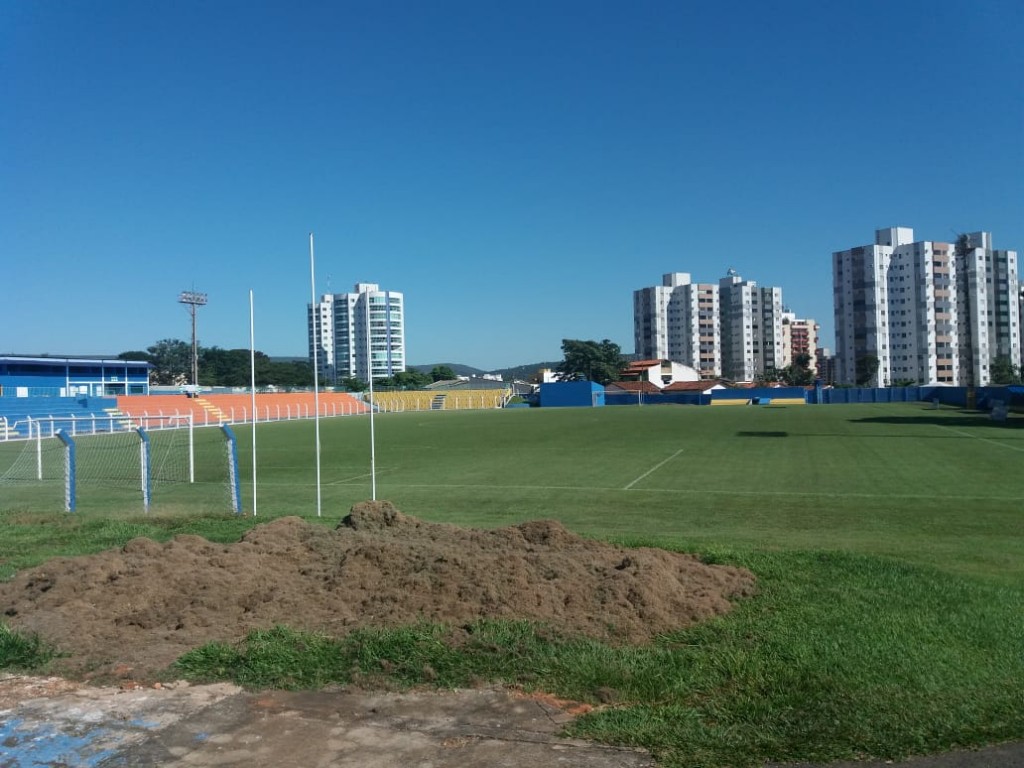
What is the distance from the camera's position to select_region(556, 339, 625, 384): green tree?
12512 centimetres

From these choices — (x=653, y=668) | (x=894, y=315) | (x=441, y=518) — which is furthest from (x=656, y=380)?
(x=653, y=668)

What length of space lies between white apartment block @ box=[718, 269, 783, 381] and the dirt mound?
152m

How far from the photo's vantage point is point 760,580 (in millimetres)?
6898

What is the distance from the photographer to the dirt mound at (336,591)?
5.62m

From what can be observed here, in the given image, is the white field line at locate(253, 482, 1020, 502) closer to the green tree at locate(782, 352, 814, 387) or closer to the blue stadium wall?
the blue stadium wall

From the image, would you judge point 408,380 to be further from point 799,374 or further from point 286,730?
point 286,730

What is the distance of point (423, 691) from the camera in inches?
185

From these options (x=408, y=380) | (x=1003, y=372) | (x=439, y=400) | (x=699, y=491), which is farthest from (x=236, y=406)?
(x=1003, y=372)

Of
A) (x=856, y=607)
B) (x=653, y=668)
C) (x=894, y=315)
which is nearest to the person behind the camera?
(x=653, y=668)

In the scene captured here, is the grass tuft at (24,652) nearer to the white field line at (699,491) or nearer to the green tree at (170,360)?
the white field line at (699,491)

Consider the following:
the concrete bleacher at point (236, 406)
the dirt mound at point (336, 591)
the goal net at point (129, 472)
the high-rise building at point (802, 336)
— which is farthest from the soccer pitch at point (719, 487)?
the high-rise building at point (802, 336)

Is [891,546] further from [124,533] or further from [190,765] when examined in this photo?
[124,533]

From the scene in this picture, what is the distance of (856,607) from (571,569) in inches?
85.9

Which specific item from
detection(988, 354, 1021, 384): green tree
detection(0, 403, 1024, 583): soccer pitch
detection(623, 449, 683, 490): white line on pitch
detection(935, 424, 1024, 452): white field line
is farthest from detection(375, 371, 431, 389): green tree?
detection(623, 449, 683, 490): white line on pitch
